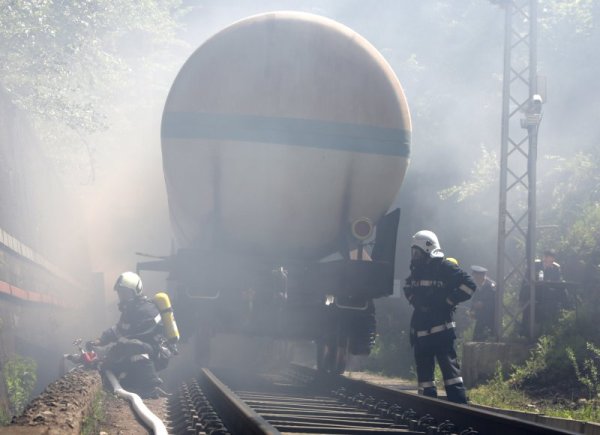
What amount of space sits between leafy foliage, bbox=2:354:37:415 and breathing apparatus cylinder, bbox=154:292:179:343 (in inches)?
70.7

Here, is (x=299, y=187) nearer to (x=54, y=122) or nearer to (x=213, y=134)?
(x=213, y=134)

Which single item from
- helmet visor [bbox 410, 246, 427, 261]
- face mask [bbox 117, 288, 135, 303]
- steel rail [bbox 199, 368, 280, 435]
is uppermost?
helmet visor [bbox 410, 246, 427, 261]

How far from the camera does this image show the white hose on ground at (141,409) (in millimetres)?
6461

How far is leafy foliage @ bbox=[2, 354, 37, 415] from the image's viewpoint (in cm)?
1110

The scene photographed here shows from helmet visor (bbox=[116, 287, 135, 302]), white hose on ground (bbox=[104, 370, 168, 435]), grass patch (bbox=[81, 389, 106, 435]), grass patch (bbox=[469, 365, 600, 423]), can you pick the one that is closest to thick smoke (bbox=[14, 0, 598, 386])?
grass patch (bbox=[469, 365, 600, 423])

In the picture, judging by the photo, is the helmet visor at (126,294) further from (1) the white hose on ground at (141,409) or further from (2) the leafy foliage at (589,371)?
(2) the leafy foliage at (589,371)

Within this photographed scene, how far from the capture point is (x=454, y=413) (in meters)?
7.02

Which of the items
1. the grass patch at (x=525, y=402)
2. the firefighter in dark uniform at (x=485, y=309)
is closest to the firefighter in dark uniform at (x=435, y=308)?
the grass patch at (x=525, y=402)

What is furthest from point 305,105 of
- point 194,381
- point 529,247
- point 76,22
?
point 76,22

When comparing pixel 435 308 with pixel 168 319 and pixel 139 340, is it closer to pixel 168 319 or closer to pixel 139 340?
pixel 168 319

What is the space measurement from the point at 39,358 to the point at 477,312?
7.32 metres

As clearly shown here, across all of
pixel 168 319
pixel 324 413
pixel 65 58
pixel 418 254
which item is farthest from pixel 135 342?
pixel 65 58

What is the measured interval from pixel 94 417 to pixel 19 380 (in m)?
4.70

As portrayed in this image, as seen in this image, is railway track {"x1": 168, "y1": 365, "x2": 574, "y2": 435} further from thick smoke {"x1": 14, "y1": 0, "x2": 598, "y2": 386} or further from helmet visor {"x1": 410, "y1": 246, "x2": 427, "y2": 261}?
thick smoke {"x1": 14, "y1": 0, "x2": 598, "y2": 386}
